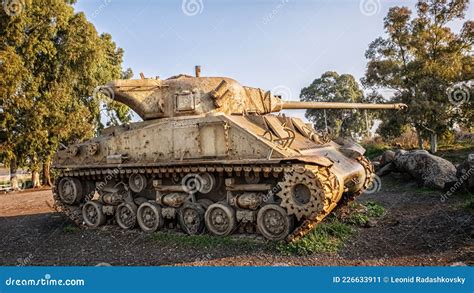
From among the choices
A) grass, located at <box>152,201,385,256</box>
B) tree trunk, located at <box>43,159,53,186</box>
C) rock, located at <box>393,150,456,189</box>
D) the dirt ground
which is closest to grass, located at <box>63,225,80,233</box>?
the dirt ground

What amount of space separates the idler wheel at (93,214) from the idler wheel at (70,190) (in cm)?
48

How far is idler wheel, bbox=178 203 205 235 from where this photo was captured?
32.2ft

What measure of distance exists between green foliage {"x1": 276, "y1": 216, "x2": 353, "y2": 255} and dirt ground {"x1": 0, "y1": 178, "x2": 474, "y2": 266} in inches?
7.9

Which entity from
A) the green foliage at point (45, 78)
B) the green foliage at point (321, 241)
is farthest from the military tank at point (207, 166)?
the green foliage at point (45, 78)

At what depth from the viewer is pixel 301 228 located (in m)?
8.30

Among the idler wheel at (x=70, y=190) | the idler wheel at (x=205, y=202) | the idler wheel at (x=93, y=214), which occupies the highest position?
the idler wheel at (x=70, y=190)

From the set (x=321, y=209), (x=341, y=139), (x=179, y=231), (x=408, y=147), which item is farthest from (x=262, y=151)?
(x=408, y=147)

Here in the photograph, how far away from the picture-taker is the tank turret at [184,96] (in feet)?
34.9

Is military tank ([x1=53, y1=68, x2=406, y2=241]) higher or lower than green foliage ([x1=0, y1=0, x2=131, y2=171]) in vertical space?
lower

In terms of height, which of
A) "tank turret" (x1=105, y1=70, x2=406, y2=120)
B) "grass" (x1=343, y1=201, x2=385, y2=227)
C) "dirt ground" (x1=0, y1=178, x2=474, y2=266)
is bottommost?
"dirt ground" (x1=0, y1=178, x2=474, y2=266)

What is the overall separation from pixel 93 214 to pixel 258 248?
18.1 ft

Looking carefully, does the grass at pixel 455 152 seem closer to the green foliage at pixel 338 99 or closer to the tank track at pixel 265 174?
the tank track at pixel 265 174

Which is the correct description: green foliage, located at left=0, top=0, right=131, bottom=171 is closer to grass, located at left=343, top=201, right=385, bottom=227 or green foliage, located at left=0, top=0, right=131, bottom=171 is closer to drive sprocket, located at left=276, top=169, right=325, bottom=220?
grass, located at left=343, top=201, right=385, bottom=227

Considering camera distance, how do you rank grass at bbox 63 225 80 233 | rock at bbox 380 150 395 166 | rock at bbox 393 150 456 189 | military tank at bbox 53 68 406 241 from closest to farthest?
1. military tank at bbox 53 68 406 241
2. grass at bbox 63 225 80 233
3. rock at bbox 393 150 456 189
4. rock at bbox 380 150 395 166
